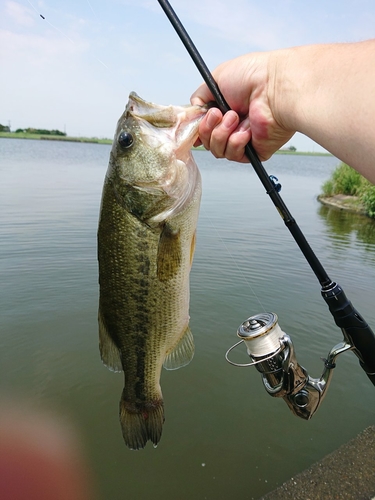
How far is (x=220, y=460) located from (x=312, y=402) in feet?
7.05

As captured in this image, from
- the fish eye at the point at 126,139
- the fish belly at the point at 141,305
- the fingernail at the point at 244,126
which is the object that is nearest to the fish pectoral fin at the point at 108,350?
the fish belly at the point at 141,305

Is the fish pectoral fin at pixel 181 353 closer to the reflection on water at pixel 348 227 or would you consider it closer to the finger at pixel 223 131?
the finger at pixel 223 131

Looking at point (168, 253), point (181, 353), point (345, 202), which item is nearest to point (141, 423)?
point (181, 353)

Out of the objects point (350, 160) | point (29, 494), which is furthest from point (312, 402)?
point (29, 494)

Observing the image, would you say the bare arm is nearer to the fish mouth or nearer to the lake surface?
the fish mouth

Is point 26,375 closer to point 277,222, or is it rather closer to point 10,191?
point 277,222

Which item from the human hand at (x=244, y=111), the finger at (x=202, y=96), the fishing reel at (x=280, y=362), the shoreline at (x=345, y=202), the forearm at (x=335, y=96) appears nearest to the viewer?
the forearm at (x=335, y=96)

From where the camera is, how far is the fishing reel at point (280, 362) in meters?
2.26

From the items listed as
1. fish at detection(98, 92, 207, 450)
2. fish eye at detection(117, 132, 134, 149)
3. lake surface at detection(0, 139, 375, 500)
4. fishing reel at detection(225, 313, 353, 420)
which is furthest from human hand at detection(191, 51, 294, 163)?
lake surface at detection(0, 139, 375, 500)

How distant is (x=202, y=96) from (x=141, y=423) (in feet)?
6.28

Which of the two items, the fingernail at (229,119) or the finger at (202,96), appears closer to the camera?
the fingernail at (229,119)

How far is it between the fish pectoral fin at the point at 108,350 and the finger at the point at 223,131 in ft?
3.71

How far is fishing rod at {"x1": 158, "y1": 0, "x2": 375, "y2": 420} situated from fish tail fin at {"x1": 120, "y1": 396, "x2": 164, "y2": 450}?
21.5 inches

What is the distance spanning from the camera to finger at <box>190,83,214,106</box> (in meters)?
2.37
